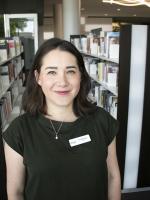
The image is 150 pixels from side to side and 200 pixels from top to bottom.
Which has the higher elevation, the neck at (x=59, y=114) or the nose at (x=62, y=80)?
the nose at (x=62, y=80)

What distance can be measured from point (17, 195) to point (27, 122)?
316mm

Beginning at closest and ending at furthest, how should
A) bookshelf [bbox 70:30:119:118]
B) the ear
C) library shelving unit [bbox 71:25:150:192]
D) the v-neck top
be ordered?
1. the v-neck top
2. the ear
3. library shelving unit [bbox 71:25:150:192]
4. bookshelf [bbox 70:30:119:118]

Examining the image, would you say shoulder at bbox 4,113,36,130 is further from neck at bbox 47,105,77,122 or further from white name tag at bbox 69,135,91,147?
white name tag at bbox 69,135,91,147

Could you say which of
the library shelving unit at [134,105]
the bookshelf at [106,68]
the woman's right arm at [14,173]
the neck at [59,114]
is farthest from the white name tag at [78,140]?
the bookshelf at [106,68]

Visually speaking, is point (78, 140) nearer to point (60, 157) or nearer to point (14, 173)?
point (60, 157)

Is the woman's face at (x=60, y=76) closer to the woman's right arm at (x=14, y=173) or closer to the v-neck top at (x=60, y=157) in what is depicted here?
the v-neck top at (x=60, y=157)

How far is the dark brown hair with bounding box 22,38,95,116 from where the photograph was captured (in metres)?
1.25

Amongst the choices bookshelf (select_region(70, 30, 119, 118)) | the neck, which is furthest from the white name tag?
bookshelf (select_region(70, 30, 119, 118))

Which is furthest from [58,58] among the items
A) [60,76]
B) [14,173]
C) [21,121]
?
[14,173]

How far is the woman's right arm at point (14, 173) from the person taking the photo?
3.92 feet

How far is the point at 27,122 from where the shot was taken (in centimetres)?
124

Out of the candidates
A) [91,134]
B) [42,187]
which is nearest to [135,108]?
[91,134]

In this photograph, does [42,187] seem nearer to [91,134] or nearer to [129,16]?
[91,134]

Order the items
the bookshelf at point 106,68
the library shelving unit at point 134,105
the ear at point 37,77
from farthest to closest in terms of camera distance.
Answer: the bookshelf at point 106,68
the library shelving unit at point 134,105
the ear at point 37,77
